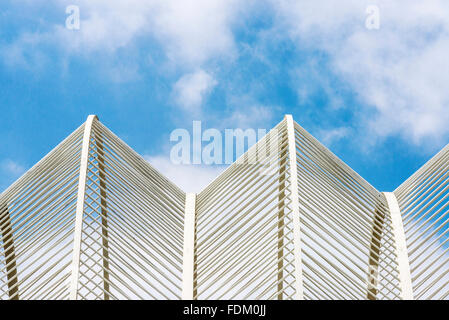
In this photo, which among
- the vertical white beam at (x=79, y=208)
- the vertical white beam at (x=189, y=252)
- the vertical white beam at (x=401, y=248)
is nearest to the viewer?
the vertical white beam at (x=79, y=208)

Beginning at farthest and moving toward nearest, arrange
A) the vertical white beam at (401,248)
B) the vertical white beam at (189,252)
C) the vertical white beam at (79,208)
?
the vertical white beam at (401,248) → the vertical white beam at (189,252) → the vertical white beam at (79,208)

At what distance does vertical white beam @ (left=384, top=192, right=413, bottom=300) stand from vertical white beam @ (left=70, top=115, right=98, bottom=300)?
27.4 ft

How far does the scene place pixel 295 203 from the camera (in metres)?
16.1

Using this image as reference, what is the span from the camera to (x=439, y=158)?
65.7 ft

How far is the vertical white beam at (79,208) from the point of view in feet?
45.2

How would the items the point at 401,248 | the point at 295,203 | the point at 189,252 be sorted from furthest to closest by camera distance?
the point at 401,248, the point at 189,252, the point at 295,203

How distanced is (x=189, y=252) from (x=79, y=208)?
3.88 metres

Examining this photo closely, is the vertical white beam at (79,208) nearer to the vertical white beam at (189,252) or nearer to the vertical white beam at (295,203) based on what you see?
the vertical white beam at (189,252)

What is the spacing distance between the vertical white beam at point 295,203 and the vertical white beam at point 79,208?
4.61 metres

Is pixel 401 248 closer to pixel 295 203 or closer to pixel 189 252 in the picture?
pixel 295 203
